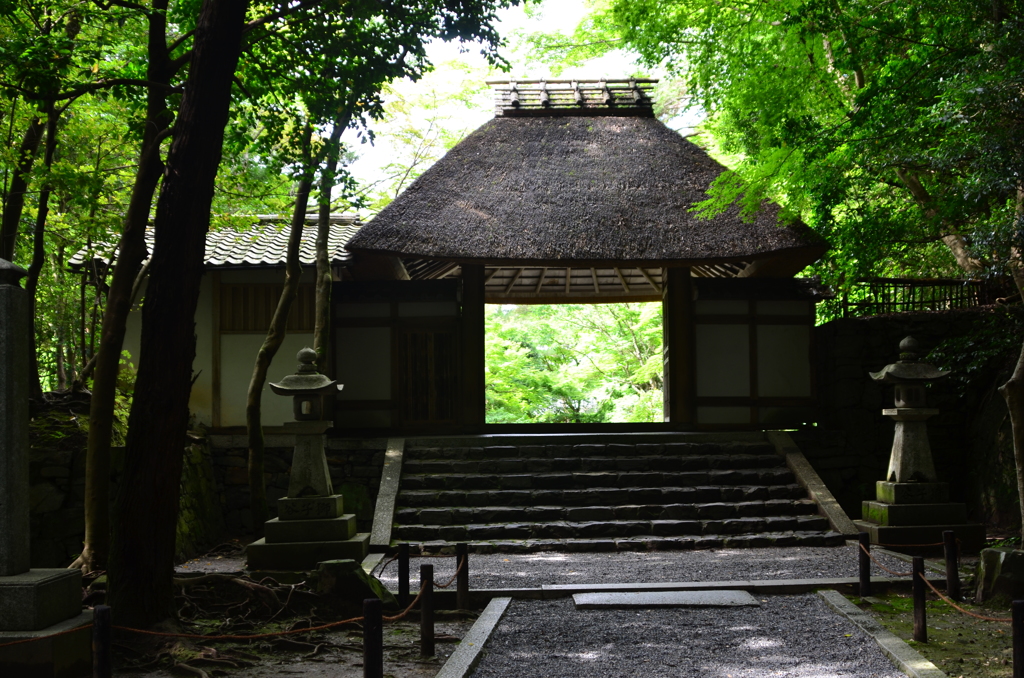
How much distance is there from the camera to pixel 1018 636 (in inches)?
145

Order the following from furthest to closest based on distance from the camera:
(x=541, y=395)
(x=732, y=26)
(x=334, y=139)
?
(x=541, y=395) < (x=732, y=26) < (x=334, y=139)

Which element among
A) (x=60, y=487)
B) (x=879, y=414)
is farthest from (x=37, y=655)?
(x=879, y=414)

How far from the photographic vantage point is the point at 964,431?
11797mm

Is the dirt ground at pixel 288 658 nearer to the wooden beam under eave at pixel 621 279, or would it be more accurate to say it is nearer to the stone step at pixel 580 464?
the stone step at pixel 580 464

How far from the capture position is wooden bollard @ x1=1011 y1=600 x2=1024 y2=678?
143 inches

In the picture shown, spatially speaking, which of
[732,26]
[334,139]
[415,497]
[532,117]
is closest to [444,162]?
[532,117]

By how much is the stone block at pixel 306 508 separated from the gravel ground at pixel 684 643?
89.2 inches

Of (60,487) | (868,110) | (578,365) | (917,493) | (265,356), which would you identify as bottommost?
(917,493)

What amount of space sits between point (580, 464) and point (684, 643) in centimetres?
517

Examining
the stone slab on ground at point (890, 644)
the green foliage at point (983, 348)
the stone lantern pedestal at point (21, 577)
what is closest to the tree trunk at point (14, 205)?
the stone lantern pedestal at point (21, 577)

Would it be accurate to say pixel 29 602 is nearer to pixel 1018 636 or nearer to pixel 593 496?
pixel 1018 636

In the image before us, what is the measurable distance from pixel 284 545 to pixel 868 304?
9402mm

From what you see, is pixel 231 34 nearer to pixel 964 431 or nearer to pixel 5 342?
pixel 5 342

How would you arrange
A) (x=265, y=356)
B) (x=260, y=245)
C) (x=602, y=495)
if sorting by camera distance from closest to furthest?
(x=265, y=356) → (x=602, y=495) → (x=260, y=245)
